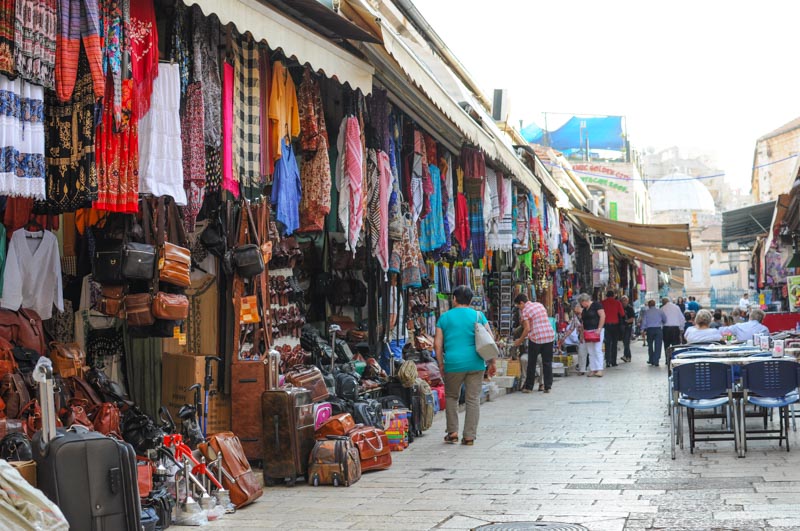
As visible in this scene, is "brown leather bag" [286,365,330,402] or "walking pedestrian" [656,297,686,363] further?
"walking pedestrian" [656,297,686,363]

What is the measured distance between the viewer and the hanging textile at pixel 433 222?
12.4m

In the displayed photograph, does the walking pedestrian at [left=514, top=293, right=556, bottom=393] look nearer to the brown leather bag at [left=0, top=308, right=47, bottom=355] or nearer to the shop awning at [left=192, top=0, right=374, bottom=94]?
the shop awning at [left=192, top=0, right=374, bottom=94]

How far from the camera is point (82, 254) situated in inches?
292

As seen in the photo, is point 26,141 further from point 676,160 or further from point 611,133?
point 676,160

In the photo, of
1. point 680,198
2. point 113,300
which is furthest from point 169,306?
point 680,198

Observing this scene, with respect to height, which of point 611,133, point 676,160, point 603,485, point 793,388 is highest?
point 676,160

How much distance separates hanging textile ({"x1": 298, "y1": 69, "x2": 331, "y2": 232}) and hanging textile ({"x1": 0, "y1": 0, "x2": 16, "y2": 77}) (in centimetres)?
371

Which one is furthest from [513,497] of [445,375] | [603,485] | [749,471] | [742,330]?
[742,330]

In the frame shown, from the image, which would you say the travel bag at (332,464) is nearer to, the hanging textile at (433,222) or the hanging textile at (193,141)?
the hanging textile at (193,141)

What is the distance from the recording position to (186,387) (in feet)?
25.3

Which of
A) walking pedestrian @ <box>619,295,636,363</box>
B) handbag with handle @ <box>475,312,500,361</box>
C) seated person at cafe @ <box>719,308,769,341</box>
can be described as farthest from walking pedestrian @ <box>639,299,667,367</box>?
handbag with handle @ <box>475,312,500,361</box>

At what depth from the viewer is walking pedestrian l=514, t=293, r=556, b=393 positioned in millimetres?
15758

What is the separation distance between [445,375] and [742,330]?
5.88 m

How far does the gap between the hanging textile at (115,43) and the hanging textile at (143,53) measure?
106mm
